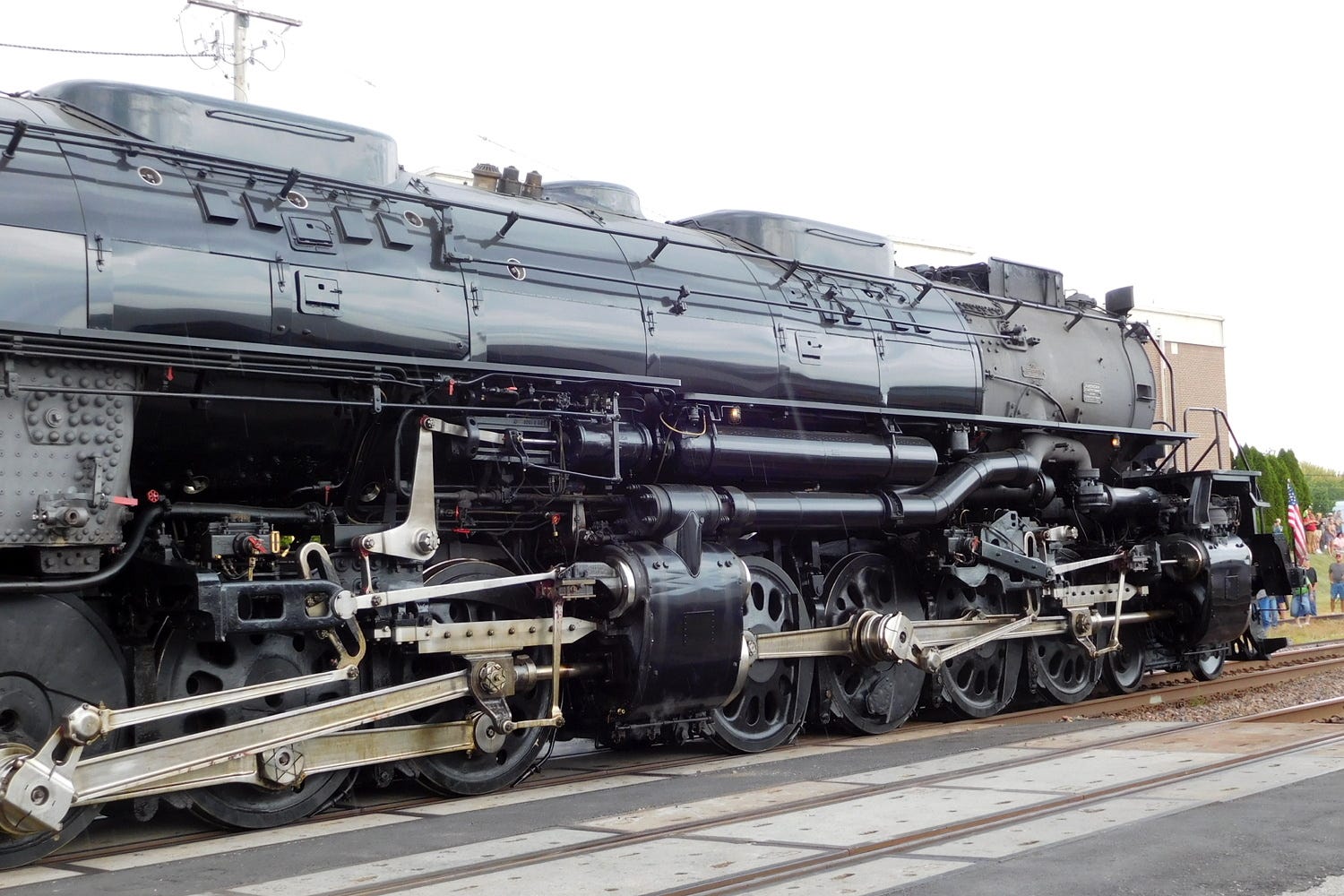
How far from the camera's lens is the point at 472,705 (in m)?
8.20

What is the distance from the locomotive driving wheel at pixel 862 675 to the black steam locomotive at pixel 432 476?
0.03 meters

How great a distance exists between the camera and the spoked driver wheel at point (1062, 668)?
40.5ft

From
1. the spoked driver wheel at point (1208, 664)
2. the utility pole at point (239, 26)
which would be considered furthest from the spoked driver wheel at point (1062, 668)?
the utility pole at point (239, 26)

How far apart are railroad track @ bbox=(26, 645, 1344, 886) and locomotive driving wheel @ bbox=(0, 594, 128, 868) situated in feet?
0.61

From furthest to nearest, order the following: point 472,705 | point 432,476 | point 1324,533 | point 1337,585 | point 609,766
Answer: point 1324,533 → point 1337,585 → point 609,766 → point 472,705 → point 432,476

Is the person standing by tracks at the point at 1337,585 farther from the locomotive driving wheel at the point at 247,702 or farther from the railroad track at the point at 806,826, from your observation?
the locomotive driving wheel at the point at 247,702

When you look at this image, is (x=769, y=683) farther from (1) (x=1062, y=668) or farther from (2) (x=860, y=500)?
(1) (x=1062, y=668)

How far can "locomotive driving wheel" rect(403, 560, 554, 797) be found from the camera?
800 centimetres

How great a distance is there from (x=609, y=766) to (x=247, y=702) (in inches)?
115

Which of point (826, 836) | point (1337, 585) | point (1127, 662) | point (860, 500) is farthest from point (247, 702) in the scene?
point (1337, 585)

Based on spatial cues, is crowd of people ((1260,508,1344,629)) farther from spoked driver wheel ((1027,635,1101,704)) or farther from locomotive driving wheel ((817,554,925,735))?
locomotive driving wheel ((817,554,925,735))

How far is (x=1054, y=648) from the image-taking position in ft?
41.3

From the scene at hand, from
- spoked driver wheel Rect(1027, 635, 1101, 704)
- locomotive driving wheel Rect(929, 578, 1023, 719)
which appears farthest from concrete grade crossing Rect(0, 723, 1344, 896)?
spoked driver wheel Rect(1027, 635, 1101, 704)

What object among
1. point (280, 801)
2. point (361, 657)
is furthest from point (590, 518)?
point (280, 801)
